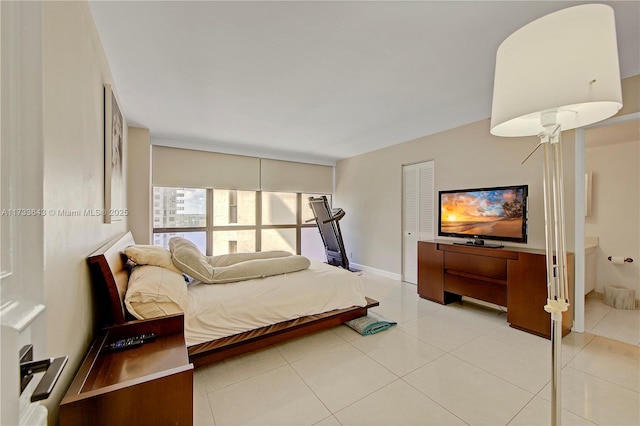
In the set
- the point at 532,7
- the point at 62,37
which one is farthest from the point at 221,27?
the point at 532,7

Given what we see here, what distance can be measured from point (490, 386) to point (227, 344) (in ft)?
6.31

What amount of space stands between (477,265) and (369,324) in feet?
5.09

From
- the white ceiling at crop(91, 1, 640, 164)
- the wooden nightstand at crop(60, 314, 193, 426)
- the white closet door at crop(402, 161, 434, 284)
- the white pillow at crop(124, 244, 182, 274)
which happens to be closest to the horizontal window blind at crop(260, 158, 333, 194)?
the white ceiling at crop(91, 1, 640, 164)

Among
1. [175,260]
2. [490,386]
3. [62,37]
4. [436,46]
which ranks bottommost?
[490,386]

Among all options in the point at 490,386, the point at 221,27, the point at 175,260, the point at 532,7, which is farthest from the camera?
the point at 175,260

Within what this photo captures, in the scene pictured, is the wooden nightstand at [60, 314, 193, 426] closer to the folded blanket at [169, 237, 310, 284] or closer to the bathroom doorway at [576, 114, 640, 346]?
the folded blanket at [169, 237, 310, 284]

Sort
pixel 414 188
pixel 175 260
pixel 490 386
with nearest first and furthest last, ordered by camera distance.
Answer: pixel 490 386 < pixel 175 260 < pixel 414 188

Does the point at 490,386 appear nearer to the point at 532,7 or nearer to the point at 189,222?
the point at 532,7

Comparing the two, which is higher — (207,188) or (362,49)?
(362,49)

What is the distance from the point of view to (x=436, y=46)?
6.14 ft

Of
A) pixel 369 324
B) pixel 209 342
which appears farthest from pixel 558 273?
pixel 209 342

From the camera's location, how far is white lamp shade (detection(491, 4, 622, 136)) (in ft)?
2.46

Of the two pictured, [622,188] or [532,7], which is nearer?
[532,7]

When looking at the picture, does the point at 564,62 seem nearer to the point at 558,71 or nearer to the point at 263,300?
the point at 558,71
